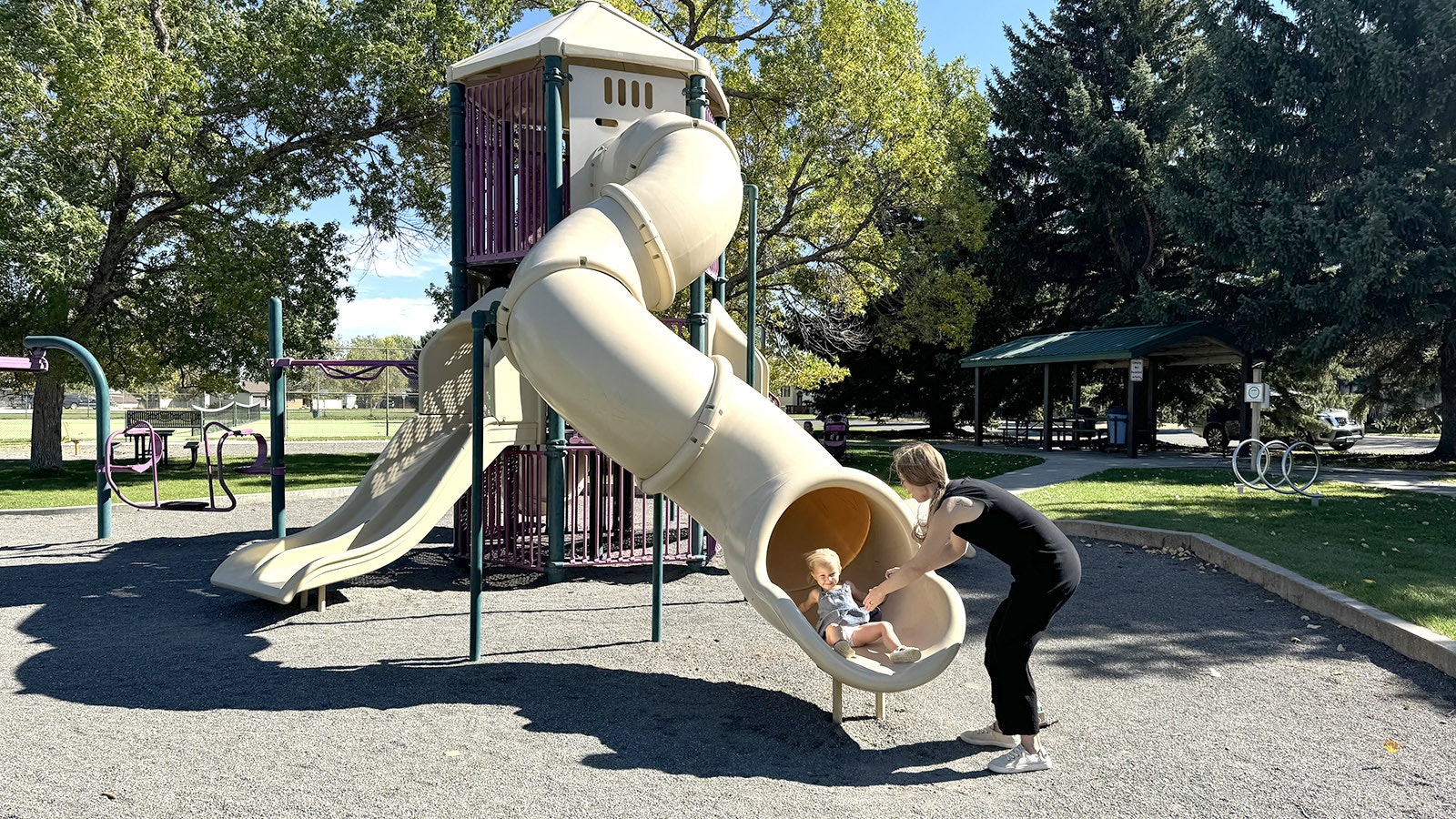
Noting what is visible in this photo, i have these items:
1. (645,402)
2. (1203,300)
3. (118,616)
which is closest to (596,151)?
(645,402)

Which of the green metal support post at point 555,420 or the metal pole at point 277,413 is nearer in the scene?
the metal pole at point 277,413

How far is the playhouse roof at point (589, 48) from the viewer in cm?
765

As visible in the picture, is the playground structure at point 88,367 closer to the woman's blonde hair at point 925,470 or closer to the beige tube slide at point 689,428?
the beige tube slide at point 689,428

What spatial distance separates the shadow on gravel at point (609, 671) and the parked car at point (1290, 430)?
1920cm

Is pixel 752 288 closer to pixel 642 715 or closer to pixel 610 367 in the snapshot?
pixel 610 367

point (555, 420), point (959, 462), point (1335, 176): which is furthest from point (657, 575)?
point (1335, 176)

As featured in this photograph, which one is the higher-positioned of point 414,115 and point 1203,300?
point 414,115

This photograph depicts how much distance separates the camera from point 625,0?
56.8ft

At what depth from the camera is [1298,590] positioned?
6984mm

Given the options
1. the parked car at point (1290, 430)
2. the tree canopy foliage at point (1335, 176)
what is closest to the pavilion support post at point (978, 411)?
the parked car at point (1290, 430)

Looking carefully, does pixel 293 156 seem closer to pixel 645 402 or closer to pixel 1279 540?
pixel 645 402

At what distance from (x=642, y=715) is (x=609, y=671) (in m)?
0.81

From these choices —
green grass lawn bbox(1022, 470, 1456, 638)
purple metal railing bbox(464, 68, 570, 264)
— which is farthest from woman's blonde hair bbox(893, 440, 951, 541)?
purple metal railing bbox(464, 68, 570, 264)

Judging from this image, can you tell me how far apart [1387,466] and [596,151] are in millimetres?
19643
